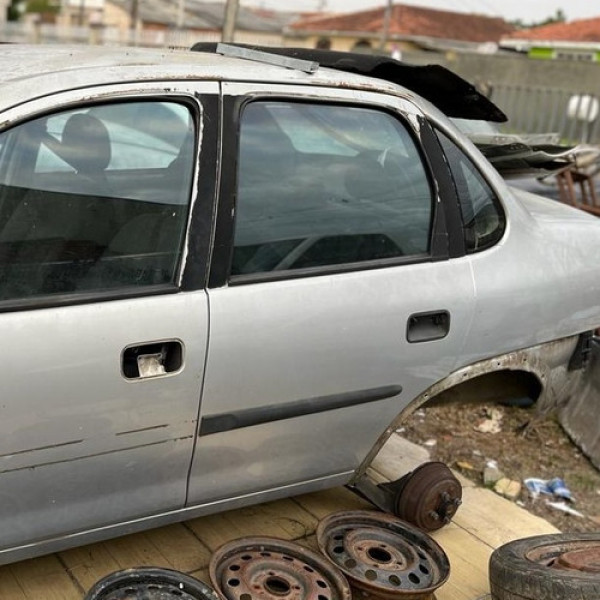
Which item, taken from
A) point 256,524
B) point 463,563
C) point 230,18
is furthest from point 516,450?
point 230,18

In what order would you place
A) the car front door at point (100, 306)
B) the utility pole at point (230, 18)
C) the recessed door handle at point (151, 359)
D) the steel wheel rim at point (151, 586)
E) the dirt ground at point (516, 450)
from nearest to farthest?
the car front door at point (100, 306) → the recessed door handle at point (151, 359) → the steel wheel rim at point (151, 586) → the dirt ground at point (516, 450) → the utility pole at point (230, 18)

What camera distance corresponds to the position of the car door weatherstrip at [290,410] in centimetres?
257

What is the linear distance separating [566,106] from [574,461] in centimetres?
1441

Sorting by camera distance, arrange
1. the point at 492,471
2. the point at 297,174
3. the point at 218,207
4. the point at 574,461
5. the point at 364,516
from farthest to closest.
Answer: the point at 574,461
the point at 492,471
the point at 364,516
the point at 297,174
the point at 218,207

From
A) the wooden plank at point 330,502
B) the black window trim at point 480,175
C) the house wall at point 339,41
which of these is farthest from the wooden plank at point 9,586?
the house wall at point 339,41

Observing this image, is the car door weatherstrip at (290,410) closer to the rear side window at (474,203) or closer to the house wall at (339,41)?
the rear side window at (474,203)

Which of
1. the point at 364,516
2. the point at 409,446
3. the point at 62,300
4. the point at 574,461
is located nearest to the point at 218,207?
the point at 62,300

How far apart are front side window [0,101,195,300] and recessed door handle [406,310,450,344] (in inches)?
35.1

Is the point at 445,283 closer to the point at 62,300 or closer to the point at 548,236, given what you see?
the point at 548,236

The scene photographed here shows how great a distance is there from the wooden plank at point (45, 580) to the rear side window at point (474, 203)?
1811 mm

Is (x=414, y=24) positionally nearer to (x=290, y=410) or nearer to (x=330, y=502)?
(x=330, y=502)

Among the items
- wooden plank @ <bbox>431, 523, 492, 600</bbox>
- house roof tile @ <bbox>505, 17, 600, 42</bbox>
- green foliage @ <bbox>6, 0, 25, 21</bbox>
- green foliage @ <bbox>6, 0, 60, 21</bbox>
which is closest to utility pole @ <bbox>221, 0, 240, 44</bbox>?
wooden plank @ <bbox>431, 523, 492, 600</bbox>

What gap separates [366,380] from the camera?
9.37 feet

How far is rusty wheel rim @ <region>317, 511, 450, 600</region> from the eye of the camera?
2.82 m
